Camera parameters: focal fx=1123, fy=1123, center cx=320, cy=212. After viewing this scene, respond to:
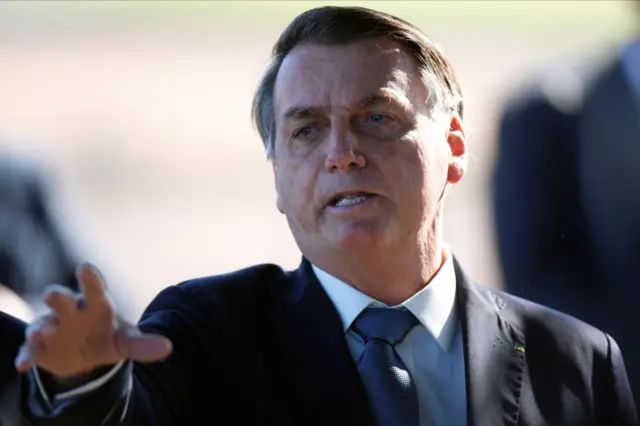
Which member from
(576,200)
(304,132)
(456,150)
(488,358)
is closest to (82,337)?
(304,132)

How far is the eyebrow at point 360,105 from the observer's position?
65.8 inches

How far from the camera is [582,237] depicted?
6.82ft

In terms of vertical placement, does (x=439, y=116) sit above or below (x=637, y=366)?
above

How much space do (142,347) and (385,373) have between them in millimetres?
481

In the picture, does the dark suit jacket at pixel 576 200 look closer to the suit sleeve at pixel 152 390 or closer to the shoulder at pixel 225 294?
the shoulder at pixel 225 294

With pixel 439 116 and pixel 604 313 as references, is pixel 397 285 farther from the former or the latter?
pixel 604 313

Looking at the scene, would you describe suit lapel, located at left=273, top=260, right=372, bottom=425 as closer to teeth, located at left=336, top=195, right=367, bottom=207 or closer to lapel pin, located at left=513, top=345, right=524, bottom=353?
teeth, located at left=336, top=195, right=367, bottom=207

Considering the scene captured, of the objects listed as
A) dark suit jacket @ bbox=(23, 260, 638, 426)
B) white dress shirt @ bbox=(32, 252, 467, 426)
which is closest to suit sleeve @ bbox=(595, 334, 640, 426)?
dark suit jacket @ bbox=(23, 260, 638, 426)

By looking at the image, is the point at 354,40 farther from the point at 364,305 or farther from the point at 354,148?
the point at 364,305

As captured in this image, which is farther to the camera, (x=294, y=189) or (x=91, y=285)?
(x=294, y=189)

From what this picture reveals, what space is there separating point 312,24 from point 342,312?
445 millimetres

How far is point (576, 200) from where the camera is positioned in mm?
2107

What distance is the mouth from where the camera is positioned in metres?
1.62

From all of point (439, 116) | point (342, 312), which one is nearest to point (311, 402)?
point (342, 312)
